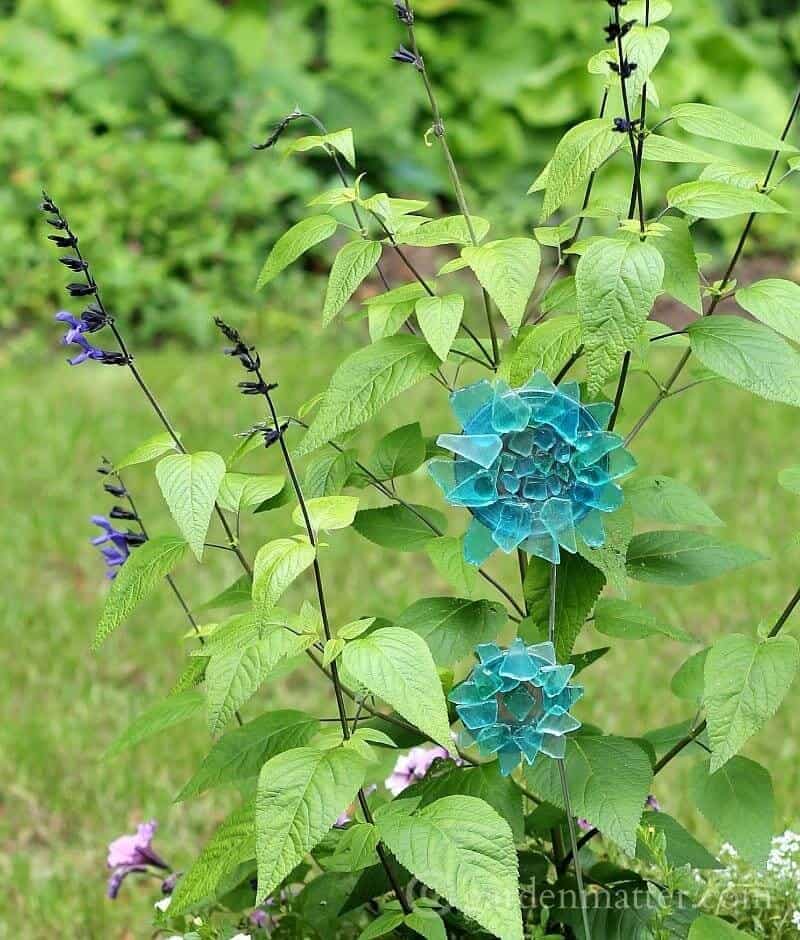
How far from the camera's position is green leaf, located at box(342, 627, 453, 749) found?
1.43 m

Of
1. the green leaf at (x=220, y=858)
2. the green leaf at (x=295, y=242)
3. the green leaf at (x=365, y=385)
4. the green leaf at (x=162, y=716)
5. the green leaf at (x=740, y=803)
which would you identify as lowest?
the green leaf at (x=740, y=803)

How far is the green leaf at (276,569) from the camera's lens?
1456mm

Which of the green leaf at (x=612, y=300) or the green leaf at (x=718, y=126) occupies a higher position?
the green leaf at (x=718, y=126)

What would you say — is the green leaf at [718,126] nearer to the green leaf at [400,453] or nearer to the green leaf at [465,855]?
the green leaf at [400,453]

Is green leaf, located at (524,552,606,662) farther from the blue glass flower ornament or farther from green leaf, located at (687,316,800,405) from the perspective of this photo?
green leaf, located at (687,316,800,405)

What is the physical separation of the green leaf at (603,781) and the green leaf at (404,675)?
0.29 meters

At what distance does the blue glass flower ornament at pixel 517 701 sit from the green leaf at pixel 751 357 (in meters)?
0.36

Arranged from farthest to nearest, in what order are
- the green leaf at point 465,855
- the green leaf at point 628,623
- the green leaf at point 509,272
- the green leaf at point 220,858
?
the green leaf at point 628,623, the green leaf at point 220,858, the green leaf at point 509,272, the green leaf at point 465,855

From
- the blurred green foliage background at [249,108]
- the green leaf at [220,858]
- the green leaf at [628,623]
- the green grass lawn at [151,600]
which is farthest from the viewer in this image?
the blurred green foliage background at [249,108]

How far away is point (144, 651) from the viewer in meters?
3.62

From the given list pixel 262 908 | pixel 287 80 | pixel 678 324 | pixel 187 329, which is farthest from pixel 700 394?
pixel 262 908

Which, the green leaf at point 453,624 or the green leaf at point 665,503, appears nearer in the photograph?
the green leaf at point 453,624

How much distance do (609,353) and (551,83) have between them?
214 inches

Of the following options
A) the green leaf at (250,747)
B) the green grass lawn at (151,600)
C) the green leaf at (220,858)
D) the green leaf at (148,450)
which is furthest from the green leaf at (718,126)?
the green grass lawn at (151,600)
